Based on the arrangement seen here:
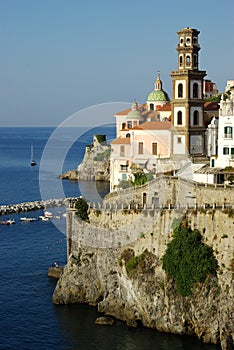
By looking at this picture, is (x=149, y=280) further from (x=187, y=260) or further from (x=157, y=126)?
(x=157, y=126)

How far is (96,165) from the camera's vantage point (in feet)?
455

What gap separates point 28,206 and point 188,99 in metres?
46.6

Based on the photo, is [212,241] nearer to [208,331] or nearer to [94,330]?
[208,331]

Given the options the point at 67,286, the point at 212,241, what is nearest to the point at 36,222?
the point at 67,286

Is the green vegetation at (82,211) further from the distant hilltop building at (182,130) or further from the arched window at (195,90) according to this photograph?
the arched window at (195,90)

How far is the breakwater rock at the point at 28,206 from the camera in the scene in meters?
103

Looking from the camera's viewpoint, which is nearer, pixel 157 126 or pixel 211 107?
pixel 157 126

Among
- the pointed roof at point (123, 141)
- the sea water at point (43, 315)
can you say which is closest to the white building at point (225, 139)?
the pointed roof at point (123, 141)

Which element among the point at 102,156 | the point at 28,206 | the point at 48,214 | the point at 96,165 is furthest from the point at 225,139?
the point at 102,156

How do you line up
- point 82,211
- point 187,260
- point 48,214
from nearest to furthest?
point 187,260 → point 82,211 → point 48,214

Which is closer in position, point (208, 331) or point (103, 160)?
point (208, 331)

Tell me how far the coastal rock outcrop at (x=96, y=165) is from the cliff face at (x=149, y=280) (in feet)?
245

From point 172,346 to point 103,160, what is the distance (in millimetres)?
93060

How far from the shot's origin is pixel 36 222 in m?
93.5
